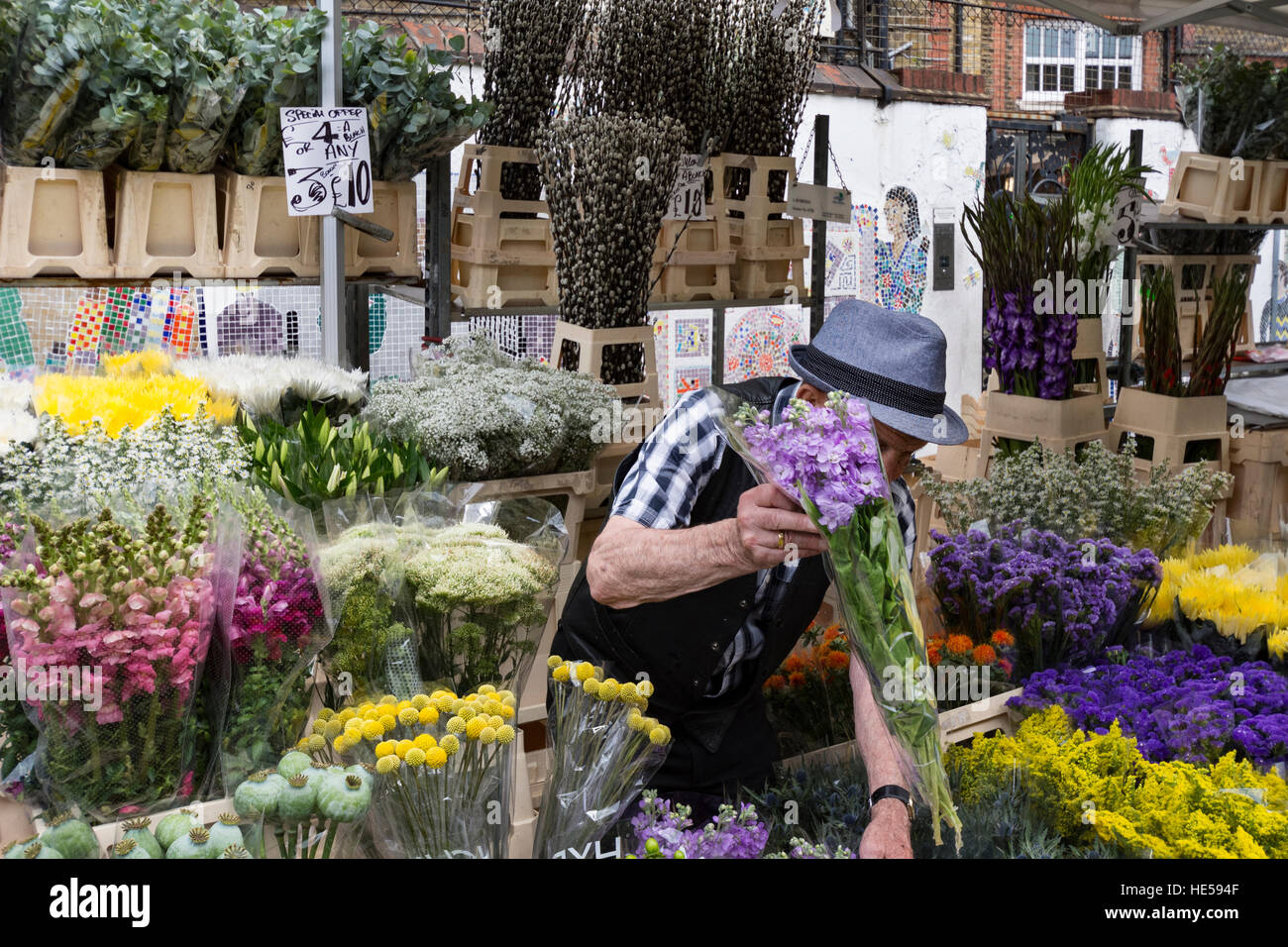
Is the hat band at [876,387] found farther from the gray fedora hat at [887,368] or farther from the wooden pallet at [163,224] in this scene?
the wooden pallet at [163,224]

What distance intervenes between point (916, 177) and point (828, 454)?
7685 mm

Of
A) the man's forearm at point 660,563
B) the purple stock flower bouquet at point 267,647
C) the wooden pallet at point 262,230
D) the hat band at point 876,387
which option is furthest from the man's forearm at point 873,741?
the wooden pallet at point 262,230

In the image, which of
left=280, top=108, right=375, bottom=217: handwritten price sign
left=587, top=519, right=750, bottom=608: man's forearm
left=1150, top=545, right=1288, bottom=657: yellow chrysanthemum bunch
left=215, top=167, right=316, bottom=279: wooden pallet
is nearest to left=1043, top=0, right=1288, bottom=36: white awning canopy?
left=1150, top=545, right=1288, bottom=657: yellow chrysanthemum bunch

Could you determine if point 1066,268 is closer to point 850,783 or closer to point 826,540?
point 850,783

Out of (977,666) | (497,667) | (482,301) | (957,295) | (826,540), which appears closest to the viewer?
(826,540)

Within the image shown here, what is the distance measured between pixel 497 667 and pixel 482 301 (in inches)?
71.8

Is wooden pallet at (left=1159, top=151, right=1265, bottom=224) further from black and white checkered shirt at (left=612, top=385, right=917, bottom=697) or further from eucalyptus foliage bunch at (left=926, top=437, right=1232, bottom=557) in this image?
black and white checkered shirt at (left=612, top=385, right=917, bottom=697)

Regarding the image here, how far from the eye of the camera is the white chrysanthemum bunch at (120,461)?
1881mm

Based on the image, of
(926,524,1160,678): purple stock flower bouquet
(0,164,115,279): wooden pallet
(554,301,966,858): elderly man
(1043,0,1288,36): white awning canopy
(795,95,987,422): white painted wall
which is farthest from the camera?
(795,95,987,422): white painted wall

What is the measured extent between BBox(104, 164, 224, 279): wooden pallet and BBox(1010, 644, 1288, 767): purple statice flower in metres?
2.14

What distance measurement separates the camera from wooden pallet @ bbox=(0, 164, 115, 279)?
2.75 metres

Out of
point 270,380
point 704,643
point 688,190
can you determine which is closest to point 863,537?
point 704,643
